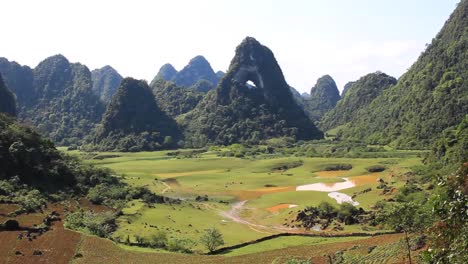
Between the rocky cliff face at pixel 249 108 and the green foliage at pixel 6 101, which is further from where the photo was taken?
the rocky cliff face at pixel 249 108

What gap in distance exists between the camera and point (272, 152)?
130375 millimetres

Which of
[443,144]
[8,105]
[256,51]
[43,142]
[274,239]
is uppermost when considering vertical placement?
[256,51]

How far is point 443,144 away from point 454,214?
238 ft

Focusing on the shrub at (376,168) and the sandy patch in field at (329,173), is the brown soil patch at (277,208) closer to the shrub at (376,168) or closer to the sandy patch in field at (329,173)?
the sandy patch in field at (329,173)

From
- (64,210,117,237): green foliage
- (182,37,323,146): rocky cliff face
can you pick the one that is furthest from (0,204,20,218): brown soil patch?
(182,37,323,146): rocky cliff face

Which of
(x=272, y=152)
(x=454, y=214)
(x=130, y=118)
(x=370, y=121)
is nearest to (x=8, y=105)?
(x=130, y=118)

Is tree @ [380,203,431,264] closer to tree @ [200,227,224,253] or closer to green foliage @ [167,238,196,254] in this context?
tree @ [200,227,224,253]

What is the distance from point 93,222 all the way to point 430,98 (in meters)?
102

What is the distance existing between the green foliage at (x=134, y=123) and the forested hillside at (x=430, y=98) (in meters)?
66.9

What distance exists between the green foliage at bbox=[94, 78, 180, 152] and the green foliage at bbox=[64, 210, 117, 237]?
95.0m

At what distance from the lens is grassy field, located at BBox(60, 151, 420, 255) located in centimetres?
5416

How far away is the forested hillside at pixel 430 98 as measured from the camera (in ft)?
385

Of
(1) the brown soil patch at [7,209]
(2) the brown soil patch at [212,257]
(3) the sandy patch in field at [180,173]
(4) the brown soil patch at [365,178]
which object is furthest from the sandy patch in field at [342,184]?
(1) the brown soil patch at [7,209]

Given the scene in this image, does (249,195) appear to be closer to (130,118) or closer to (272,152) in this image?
(272,152)
